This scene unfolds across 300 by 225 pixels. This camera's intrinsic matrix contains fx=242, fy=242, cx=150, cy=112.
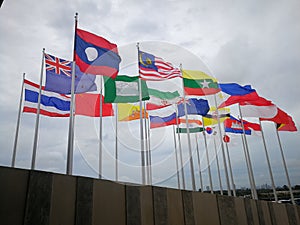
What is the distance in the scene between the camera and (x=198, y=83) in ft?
50.6

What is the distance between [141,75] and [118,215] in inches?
336

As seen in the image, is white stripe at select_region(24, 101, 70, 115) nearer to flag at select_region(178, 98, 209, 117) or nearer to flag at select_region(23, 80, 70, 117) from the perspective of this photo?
flag at select_region(23, 80, 70, 117)

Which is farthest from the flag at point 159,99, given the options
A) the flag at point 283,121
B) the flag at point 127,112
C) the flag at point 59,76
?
the flag at point 283,121

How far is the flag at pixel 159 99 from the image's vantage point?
1680 centimetres

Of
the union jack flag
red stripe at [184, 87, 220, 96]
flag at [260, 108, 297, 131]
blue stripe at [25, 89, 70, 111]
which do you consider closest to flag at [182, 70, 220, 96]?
red stripe at [184, 87, 220, 96]

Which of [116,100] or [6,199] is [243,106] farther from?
[6,199]

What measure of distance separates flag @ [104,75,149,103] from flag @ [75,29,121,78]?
211 centimetres

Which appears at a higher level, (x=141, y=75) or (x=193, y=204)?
(x=141, y=75)

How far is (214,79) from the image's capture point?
53.2 ft

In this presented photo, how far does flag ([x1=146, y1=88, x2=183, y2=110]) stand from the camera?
16.8 metres

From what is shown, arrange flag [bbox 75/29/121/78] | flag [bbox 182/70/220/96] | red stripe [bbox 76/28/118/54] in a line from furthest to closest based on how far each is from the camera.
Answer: flag [bbox 182/70/220/96], red stripe [bbox 76/28/118/54], flag [bbox 75/29/121/78]

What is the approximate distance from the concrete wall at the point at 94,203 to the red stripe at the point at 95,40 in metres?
6.90

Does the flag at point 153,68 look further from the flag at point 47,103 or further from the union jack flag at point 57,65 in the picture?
the flag at point 47,103

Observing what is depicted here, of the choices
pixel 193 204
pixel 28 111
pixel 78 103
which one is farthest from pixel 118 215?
pixel 28 111
